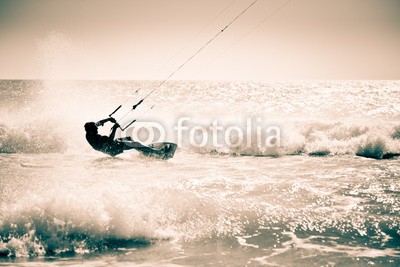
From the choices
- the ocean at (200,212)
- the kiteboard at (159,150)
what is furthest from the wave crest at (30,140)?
the kiteboard at (159,150)

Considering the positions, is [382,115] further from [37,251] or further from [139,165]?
[37,251]

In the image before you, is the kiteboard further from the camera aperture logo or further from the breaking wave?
the camera aperture logo

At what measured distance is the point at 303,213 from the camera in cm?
920

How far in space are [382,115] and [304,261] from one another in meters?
40.7

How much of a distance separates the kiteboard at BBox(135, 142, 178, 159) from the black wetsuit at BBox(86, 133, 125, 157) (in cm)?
93

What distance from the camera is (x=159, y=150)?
1803 cm

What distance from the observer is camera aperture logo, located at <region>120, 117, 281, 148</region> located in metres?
23.0

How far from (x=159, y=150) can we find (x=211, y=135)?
8601 millimetres

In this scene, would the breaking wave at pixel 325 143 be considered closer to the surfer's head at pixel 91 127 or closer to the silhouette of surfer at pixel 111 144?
the silhouette of surfer at pixel 111 144

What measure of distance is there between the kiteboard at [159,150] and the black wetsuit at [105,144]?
3.07 feet

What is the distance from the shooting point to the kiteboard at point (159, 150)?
712 inches

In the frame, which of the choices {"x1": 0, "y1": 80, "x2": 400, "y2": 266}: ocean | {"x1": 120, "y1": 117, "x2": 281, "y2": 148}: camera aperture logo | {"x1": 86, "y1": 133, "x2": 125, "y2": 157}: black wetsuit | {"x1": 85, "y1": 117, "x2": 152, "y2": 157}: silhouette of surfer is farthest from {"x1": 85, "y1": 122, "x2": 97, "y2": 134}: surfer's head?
{"x1": 120, "y1": 117, "x2": 281, "y2": 148}: camera aperture logo

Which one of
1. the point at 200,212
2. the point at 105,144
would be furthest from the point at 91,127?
the point at 200,212

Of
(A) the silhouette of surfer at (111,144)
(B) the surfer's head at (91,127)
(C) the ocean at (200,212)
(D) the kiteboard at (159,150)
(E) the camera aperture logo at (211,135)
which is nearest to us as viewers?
(C) the ocean at (200,212)
